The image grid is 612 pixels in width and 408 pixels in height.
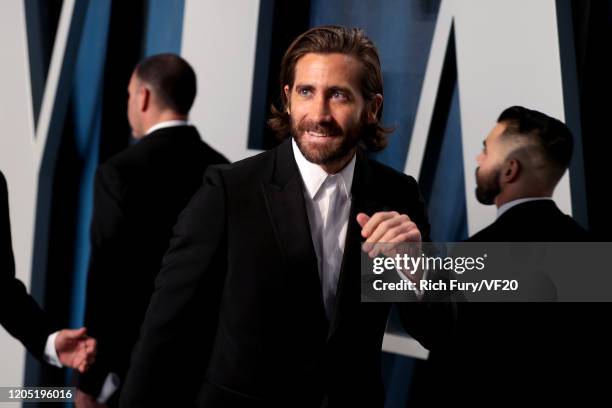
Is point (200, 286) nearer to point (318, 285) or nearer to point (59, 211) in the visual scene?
point (318, 285)

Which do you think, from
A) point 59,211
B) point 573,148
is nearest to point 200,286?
point 573,148

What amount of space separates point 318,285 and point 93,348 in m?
1.32

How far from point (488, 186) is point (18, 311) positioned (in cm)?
155

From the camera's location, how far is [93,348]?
2498mm

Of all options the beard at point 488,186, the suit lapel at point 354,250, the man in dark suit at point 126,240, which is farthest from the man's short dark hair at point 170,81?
the suit lapel at point 354,250

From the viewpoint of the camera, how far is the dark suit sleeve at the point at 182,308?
58.1 inches

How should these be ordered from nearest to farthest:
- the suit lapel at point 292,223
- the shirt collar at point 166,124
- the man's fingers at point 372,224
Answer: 1. the man's fingers at point 372,224
2. the suit lapel at point 292,223
3. the shirt collar at point 166,124

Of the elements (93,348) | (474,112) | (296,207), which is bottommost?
(93,348)

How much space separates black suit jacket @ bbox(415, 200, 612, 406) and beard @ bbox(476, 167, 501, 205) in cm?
25

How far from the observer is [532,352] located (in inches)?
82.5

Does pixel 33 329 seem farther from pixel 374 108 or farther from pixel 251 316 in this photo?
pixel 374 108

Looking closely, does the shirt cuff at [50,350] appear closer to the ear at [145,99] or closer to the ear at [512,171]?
the ear at [145,99]

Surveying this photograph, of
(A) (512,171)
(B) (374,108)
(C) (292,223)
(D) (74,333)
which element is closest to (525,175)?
(A) (512,171)

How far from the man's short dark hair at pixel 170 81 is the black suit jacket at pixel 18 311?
84 centimetres
